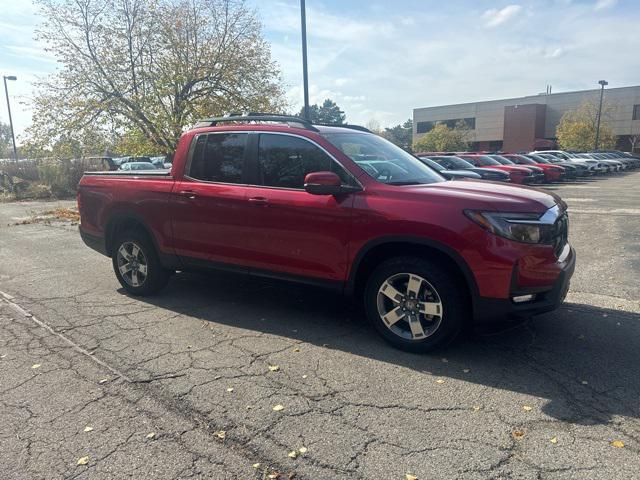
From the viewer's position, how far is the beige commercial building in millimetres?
60156

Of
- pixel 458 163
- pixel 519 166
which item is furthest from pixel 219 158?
pixel 519 166

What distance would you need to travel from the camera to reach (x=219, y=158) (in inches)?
205

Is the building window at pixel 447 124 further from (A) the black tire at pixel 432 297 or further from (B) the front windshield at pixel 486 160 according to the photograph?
(A) the black tire at pixel 432 297

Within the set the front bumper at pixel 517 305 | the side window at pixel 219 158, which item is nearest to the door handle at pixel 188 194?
the side window at pixel 219 158

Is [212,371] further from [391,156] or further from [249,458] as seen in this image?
[391,156]

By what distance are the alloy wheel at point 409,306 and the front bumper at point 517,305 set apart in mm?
318

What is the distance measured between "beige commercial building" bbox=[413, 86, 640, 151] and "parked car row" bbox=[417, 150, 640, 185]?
27632 millimetres

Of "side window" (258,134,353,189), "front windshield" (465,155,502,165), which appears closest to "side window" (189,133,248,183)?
"side window" (258,134,353,189)

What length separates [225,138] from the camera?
5180 millimetres

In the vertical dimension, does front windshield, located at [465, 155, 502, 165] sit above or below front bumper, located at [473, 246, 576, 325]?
above

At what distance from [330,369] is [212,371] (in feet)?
3.04

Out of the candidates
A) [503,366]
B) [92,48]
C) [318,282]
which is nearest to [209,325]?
[318,282]

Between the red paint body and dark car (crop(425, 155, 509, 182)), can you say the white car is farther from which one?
the red paint body

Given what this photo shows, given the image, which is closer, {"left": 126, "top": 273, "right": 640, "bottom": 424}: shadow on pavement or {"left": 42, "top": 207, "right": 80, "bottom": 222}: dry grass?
{"left": 126, "top": 273, "right": 640, "bottom": 424}: shadow on pavement
